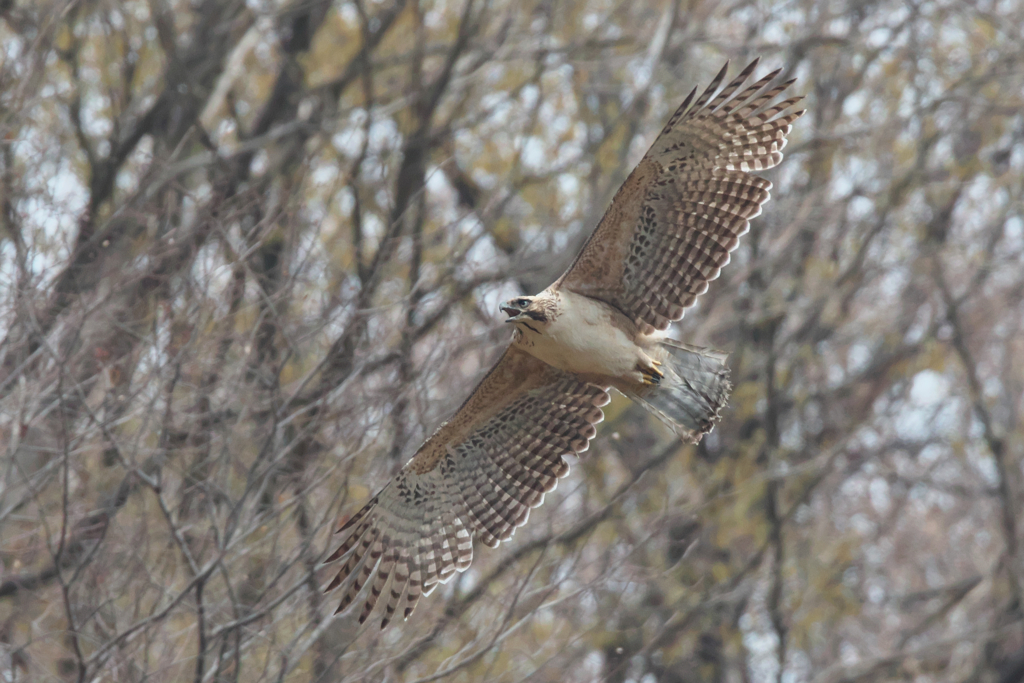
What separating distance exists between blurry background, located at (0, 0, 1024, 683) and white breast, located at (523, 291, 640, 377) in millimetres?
619

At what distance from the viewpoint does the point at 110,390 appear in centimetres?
584

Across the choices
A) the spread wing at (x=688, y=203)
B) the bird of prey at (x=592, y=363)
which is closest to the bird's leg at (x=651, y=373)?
the bird of prey at (x=592, y=363)

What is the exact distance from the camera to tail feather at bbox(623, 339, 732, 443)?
6305 mm

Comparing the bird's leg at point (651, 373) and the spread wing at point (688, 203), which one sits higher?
the spread wing at point (688, 203)

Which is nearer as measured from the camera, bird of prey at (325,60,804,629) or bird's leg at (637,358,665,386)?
bird of prey at (325,60,804,629)

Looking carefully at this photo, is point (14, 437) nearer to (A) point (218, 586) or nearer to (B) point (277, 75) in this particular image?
(A) point (218, 586)

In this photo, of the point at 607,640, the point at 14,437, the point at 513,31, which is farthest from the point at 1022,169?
the point at 14,437

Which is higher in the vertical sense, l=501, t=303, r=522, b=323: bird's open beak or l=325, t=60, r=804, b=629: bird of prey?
l=501, t=303, r=522, b=323: bird's open beak

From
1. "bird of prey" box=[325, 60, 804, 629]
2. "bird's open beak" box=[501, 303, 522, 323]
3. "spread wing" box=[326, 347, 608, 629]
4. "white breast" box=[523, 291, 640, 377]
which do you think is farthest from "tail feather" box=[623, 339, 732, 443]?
"bird's open beak" box=[501, 303, 522, 323]

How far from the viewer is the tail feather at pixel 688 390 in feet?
20.7

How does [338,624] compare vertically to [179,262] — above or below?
below

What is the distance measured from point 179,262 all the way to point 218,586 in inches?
79.8

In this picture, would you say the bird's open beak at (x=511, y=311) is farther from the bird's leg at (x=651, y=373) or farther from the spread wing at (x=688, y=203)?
the bird's leg at (x=651, y=373)

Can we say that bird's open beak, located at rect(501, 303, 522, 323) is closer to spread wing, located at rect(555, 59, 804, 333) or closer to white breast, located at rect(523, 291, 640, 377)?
white breast, located at rect(523, 291, 640, 377)
